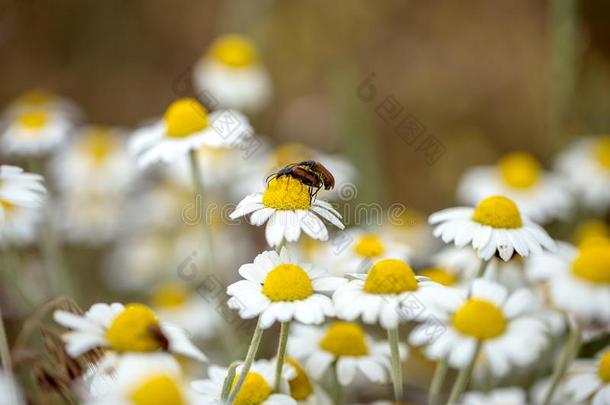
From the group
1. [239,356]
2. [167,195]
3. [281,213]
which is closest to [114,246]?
[167,195]

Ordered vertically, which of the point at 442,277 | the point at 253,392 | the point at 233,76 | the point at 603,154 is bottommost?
the point at 253,392

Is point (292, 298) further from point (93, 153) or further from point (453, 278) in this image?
point (93, 153)

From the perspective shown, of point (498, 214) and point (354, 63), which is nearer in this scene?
point (498, 214)

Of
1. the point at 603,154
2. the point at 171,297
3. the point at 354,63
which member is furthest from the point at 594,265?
the point at 354,63

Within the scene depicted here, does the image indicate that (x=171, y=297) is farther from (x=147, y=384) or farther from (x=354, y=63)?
(x=354, y=63)

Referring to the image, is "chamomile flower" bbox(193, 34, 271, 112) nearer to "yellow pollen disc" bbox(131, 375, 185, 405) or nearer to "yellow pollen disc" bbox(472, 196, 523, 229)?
"yellow pollen disc" bbox(472, 196, 523, 229)

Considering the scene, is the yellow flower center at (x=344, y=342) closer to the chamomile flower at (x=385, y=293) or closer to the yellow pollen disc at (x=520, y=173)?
the chamomile flower at (x=385, y=293)
